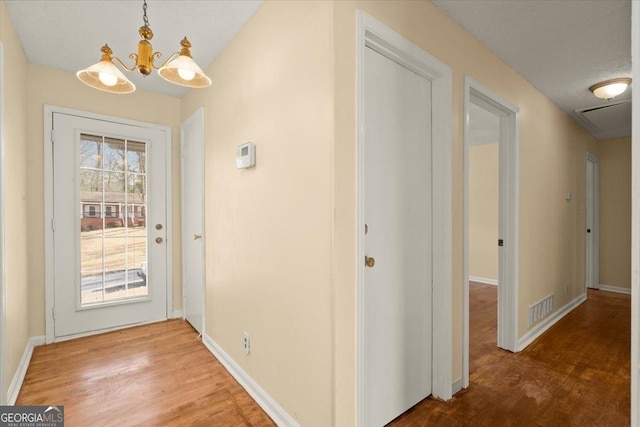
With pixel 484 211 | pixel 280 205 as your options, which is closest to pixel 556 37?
pixel 280 205

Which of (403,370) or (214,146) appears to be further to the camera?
(214,146)

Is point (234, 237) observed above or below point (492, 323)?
above

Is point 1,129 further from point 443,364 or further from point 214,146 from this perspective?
point 443,364

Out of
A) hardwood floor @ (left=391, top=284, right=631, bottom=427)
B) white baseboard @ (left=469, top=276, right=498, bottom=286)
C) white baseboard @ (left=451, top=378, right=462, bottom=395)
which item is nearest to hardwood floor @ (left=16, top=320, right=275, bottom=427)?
hardwood floor @ (left=391, top=284, right=631, bottom=427)

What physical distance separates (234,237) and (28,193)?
1.96m

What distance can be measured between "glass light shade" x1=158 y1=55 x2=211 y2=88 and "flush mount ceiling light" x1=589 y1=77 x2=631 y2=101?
11.5ft

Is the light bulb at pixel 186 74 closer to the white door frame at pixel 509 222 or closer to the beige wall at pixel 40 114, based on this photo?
the beige wall at pixel 40 114

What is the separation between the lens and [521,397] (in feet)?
6.61

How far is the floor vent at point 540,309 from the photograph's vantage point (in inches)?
114

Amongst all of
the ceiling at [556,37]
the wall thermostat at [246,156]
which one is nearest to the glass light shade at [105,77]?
the wall thermostat at [246,156]

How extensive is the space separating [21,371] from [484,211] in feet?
19.6

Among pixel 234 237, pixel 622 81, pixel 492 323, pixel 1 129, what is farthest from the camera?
pixel 492 323

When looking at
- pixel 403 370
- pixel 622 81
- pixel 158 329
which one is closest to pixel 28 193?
pixel 158 329

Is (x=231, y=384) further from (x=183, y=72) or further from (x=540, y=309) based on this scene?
(x=540, y=309)
